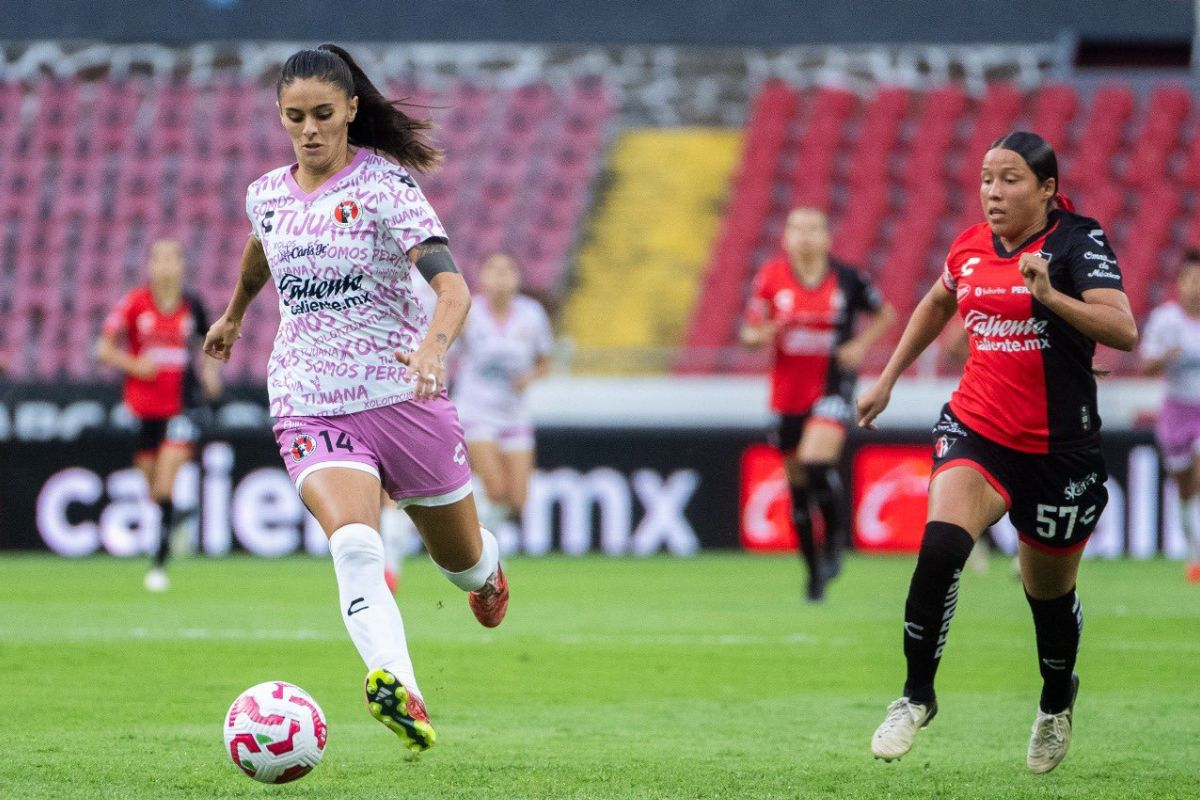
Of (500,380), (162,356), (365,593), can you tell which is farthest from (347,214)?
(162,356)

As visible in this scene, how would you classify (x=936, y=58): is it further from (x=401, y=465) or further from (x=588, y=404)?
(x=401, y=465)

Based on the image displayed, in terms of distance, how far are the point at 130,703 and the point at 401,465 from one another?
198 centimetres

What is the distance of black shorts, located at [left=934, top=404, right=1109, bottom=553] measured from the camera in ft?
18.7

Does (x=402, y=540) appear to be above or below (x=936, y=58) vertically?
below

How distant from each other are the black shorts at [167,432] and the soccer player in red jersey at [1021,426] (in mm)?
8503

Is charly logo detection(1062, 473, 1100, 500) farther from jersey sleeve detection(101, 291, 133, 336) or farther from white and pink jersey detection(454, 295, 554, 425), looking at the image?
jersey sleeve detection(101, 291, 133, 336)

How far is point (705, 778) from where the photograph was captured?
557 centimetres

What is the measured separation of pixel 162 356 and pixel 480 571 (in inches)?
300

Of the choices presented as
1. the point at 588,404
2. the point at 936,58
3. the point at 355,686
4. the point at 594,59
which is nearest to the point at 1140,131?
the point at 936,58

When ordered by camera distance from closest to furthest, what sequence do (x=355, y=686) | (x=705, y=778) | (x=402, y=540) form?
(x=705, y=778), (x=355, y=686), (x=402, y=540)

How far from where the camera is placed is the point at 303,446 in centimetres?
578

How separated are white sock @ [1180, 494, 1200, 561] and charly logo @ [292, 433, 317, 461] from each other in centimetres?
1008

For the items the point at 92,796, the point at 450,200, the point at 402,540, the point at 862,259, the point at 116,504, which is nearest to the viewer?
the point at 92,796

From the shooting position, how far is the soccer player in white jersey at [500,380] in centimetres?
1312
